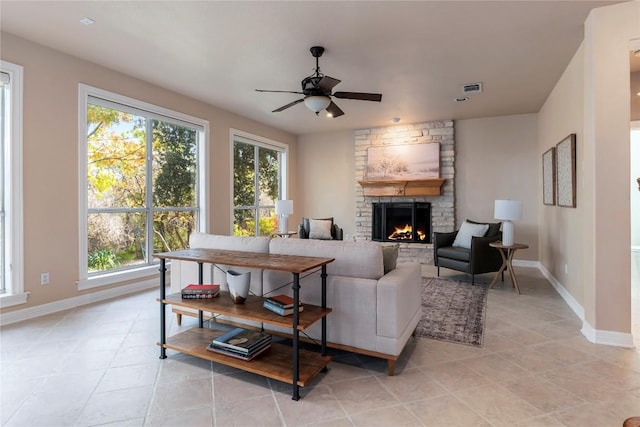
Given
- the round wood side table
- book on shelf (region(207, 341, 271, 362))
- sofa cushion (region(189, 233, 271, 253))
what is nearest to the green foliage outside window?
sofa cushion (region(189, 233, 271, 253))

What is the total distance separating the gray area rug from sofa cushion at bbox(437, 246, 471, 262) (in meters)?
0.35

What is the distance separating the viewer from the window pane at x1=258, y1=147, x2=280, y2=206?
271 inches

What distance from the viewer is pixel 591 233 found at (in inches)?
110

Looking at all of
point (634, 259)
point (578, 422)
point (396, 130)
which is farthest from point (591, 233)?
point (634, 259)

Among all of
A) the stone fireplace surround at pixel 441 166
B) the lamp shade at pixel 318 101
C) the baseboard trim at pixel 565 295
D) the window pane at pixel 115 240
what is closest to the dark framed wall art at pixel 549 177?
the baseboard trim at pixel 565 295

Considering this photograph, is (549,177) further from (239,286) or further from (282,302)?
(239,286)

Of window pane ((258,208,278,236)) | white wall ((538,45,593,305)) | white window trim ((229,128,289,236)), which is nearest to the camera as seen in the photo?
white wall ((538,45,593,305))

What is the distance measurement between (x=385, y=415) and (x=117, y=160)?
414cm

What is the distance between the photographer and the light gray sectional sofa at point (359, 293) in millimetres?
2176

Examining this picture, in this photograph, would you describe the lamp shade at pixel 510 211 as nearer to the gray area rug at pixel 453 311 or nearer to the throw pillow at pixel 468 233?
the throw pillow at pixel 468 233

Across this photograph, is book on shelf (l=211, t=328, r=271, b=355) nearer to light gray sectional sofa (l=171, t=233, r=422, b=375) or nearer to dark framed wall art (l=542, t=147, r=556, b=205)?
light gray sectional sofa (l=171, t=233, r=422, b=375)

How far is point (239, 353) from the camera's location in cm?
A: 218

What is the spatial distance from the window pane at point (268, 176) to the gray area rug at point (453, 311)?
3694 millimetres

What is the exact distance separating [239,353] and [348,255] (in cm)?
97
